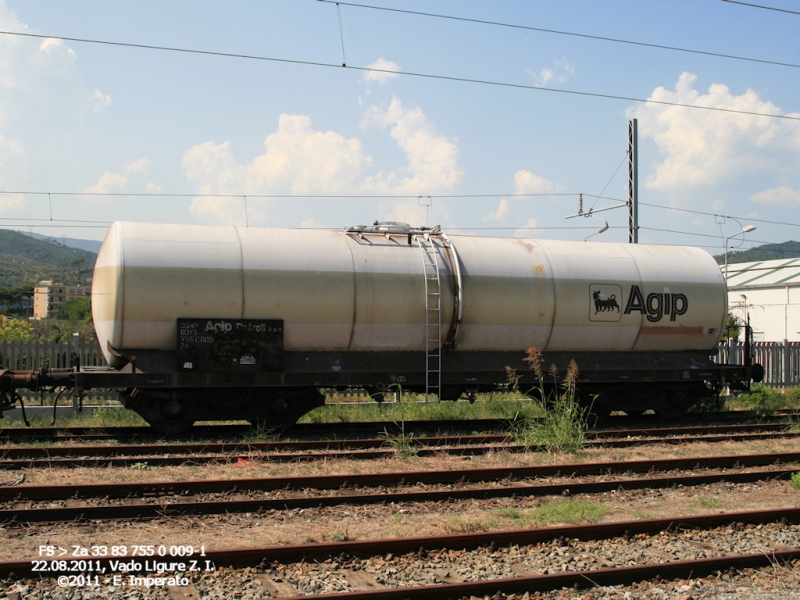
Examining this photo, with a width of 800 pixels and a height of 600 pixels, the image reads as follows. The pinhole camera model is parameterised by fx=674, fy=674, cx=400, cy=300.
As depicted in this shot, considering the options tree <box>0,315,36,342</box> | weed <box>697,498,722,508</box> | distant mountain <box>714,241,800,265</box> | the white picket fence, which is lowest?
weed <box>697,498,722,508</box>

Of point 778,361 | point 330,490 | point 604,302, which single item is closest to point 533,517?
point 330,490

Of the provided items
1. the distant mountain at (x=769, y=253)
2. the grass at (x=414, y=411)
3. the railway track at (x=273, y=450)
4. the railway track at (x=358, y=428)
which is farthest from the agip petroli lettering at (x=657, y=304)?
the distant mountain at (x=769, y=253)

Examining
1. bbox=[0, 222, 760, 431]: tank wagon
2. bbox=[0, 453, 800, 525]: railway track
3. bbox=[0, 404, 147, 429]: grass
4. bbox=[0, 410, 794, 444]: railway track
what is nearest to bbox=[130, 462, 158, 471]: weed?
bbox=[0, 453, 800, 525]: railway track

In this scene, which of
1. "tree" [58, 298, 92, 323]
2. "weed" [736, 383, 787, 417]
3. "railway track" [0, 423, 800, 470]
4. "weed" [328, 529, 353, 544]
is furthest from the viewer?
"tree" [58, 298, 92, 323]

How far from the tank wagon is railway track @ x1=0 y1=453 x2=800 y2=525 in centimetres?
366

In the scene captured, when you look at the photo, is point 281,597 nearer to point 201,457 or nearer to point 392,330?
point 201,457

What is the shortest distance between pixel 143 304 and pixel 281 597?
7.39 metres

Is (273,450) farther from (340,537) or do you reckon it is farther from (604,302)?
(604,302)

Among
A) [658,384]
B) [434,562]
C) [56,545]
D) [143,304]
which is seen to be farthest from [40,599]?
[658,384]

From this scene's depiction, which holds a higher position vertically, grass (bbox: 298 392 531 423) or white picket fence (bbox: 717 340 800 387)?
white picket fence (bbox: 717 340 800 387)

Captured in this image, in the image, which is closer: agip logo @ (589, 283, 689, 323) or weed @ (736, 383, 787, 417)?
agip logo @ (589, 283, 689, 323)

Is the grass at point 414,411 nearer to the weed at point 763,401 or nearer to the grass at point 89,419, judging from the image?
the grass at point 89,419

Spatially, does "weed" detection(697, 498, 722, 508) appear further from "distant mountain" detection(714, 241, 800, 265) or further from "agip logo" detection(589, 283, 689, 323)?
"distant mountain" detection(714, 241, 800, 265)

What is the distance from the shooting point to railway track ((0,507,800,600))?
5266mm
